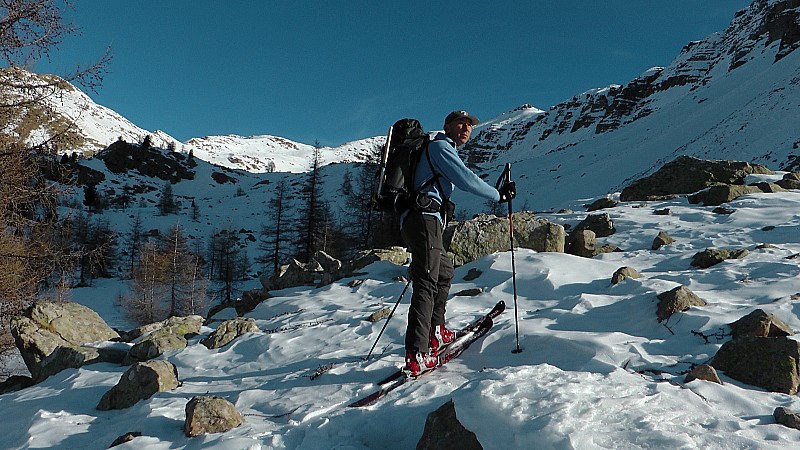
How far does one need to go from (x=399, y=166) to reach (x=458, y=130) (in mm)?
838

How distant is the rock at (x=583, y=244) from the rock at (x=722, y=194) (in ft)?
20.8

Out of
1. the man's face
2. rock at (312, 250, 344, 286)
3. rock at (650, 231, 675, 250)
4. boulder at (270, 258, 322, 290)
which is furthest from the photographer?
boulder at (270, 258, 322, 290)

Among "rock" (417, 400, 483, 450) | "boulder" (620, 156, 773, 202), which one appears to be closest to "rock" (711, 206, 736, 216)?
"boulder" (620, 156, 773, 202)

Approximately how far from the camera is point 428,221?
14.4 ft

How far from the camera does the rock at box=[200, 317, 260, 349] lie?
6.88 metres

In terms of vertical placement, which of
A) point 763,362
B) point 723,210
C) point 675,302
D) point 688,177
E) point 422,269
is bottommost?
point 763,362

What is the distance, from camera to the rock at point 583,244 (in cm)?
1117

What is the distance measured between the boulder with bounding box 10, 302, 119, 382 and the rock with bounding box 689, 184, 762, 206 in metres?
17.9

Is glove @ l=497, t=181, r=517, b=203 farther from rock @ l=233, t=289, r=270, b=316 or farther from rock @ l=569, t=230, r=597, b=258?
rock @ l=233, t=289, r=270, b=316

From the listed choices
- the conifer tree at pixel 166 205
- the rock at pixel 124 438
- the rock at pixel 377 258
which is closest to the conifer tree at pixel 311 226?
the rock at pixel 377 258

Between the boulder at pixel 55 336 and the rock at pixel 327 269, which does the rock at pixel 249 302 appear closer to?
the rock at pixel 327 269

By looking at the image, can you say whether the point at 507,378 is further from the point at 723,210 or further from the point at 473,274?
the point at 723,210

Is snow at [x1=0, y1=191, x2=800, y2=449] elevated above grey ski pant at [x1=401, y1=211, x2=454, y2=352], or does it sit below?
below

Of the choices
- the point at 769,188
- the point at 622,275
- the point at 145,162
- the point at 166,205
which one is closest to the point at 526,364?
the point at 622,275
